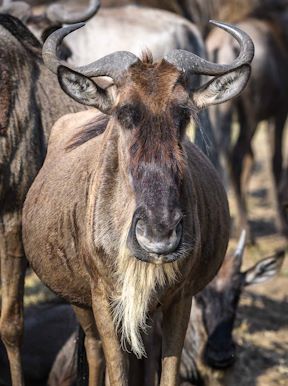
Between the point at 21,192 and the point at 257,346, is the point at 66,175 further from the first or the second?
the point at 257,346

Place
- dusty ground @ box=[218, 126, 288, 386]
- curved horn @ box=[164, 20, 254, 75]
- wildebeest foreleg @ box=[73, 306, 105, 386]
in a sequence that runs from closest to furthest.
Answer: curved horn @ box=[164, 20, 254, 75], wildebeest foreleg @ box=[73, 306, 105, 386], dusty ground @ box=[218, 126, 288, 386]

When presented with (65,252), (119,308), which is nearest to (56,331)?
(65,252)

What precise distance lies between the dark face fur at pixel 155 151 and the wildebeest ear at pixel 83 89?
13 cm

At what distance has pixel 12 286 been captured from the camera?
225 inches

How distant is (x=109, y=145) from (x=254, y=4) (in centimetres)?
1006

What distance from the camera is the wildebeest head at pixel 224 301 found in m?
6.09

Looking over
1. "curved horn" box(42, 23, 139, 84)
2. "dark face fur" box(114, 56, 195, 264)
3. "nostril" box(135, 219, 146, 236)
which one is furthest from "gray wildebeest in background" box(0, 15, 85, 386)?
"nostril" box(135, 219, 146, 236)

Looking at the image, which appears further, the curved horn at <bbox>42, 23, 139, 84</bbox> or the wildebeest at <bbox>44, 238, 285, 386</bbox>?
the wildebeest at <bbox>44, 238, 285, 386</bbox>

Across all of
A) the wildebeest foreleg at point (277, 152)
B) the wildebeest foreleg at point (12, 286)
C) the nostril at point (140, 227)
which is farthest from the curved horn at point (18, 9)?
the wildebeest foreleg at point (277, 152)

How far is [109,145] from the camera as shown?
4.39 metres

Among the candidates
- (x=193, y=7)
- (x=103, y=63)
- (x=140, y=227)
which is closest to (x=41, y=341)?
(x=103, y=63)

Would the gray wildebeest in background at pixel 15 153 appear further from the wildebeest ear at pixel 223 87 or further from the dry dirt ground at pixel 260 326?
the wildebeest ear at pixel 223 87

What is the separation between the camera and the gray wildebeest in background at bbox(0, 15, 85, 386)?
564 centimetres

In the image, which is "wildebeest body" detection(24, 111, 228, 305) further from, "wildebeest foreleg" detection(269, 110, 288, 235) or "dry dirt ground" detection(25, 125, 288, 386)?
"wildebeest foreleg" detection(269, 110, 288, 235)
